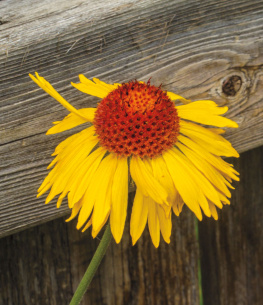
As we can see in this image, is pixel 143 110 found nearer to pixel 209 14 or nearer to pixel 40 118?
pixel 40 118

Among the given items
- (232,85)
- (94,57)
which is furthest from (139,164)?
(232,85)

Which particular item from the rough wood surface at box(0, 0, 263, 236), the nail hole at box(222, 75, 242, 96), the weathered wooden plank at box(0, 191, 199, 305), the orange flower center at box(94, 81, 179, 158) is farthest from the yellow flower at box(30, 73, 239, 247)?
the weathered wooden plank at box(0, 191, 199, 305)

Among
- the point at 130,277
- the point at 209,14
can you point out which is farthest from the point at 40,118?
the point at 130,277

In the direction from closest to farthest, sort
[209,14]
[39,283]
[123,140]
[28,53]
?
[123,140] → [28,53] → [209,14] → [39,283]

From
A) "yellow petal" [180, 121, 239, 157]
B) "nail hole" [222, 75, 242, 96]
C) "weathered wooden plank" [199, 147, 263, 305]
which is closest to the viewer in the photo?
"yellow petal" [180, 121, 239, 157]

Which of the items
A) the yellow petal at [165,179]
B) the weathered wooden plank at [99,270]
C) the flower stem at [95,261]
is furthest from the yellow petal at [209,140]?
the weathered wooden plank at [99,270]

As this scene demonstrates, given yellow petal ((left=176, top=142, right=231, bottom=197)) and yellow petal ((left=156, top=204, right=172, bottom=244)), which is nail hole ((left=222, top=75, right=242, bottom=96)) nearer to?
yellow petal ((left=176, top=142, right=231, bottom=197))

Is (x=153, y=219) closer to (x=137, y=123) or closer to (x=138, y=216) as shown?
(x=138, y=216)
